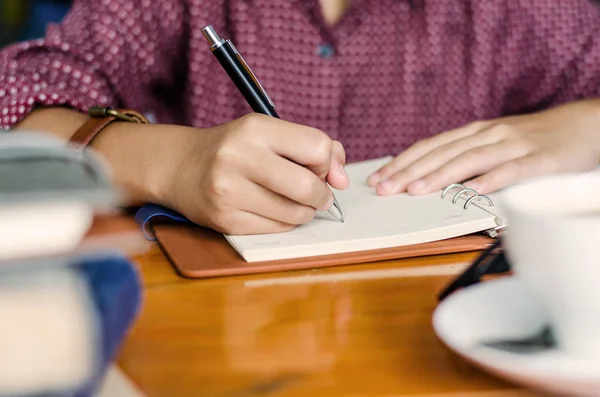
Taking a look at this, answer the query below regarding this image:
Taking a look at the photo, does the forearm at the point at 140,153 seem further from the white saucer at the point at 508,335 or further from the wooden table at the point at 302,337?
the white saucer at the point at 508,335

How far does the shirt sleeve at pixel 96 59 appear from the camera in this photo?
0.80 m

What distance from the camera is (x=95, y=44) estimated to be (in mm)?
880

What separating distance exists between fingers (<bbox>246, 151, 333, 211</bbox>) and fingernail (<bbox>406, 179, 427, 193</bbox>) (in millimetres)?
125

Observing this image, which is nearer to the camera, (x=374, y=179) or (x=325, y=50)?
(x=374, y=179)

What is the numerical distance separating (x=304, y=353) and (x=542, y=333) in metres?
0.12

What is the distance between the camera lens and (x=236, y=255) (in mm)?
562

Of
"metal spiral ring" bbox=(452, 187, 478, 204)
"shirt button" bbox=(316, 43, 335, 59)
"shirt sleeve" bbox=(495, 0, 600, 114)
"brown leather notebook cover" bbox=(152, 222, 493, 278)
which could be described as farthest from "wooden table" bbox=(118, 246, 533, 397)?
"shirt sleeve" bbox=(495, 0, 600, 114)

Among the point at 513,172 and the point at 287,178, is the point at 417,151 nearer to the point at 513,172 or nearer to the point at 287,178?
the point at 513,172

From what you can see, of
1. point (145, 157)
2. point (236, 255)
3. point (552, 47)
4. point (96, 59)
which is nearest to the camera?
point (236, 255)

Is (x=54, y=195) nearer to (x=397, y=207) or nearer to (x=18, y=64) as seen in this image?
(x=397, y=207)

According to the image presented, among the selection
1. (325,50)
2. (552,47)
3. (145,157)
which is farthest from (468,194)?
(552,47)

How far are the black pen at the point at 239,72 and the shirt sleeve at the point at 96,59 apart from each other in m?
0.23

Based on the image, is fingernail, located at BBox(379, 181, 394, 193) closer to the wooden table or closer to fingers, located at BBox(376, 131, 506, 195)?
fingers, located at BBox(376, 131, 506, 195)

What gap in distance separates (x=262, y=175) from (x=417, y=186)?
164 millimetres
